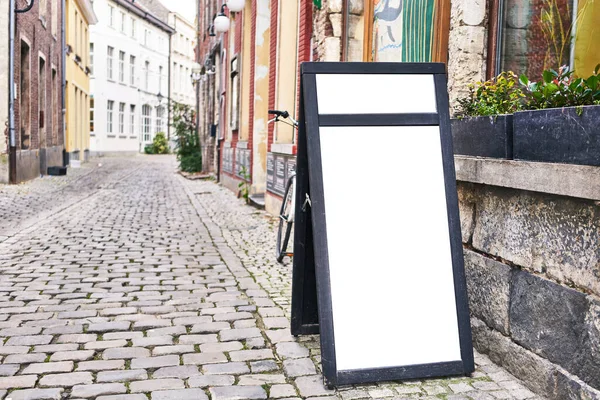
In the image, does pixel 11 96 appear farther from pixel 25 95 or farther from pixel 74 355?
pixel 74 355

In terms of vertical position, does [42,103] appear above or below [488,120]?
above

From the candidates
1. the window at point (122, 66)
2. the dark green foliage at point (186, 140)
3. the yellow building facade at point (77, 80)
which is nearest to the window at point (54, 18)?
the yellow building facade at point (77, 80)

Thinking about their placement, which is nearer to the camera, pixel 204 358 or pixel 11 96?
pixel 204 358

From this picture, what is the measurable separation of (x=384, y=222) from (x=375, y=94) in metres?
0.60

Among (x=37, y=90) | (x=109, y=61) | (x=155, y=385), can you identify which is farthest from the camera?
(x=109, y=61)

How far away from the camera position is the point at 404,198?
3189 millimetres

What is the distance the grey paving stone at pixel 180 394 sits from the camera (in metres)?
2.95

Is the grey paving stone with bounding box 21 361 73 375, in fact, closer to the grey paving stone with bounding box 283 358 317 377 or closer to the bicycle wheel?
the grey paving stone with bounding box 283 358 317 377

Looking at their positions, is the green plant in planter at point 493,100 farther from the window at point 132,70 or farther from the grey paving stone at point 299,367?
the window at point 132,70

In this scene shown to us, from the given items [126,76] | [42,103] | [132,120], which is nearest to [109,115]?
[132,120]

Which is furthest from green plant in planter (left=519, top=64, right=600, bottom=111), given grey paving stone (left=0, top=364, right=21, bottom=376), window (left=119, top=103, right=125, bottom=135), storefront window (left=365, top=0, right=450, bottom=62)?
window (left=119, top=103, right=125, bottom=135)

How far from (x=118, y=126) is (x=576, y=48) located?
3916 cm

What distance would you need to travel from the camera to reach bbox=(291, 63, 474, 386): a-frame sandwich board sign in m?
3.04

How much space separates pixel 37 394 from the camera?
295 centimetres
